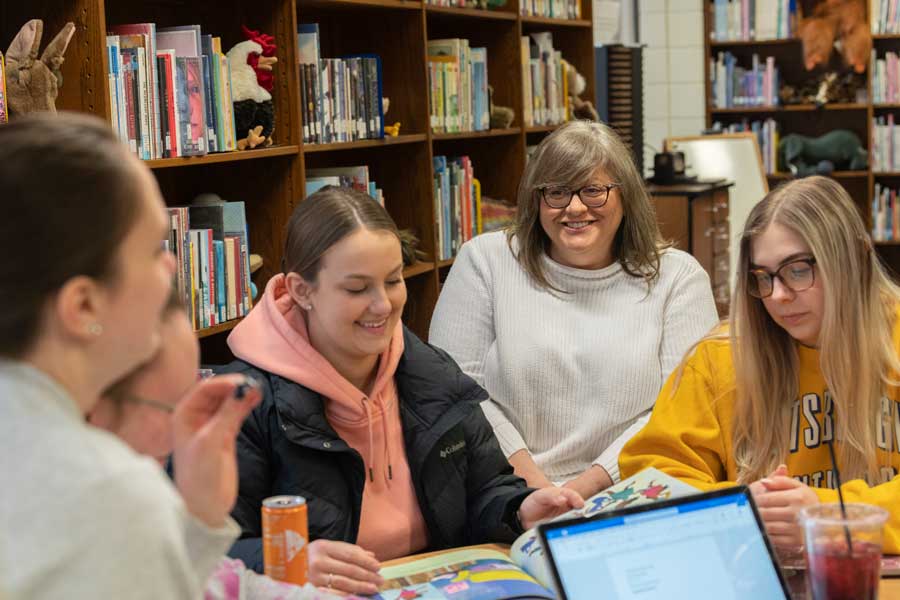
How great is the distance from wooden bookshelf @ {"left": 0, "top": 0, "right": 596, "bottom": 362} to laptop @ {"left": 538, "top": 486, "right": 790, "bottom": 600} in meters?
1.42

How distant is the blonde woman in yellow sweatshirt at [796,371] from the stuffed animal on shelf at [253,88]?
52.7 inches

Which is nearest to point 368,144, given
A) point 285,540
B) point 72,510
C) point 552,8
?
point 552,8

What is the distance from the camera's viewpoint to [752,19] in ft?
22.3

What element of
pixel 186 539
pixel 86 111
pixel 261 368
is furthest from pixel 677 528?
pixel 86 111

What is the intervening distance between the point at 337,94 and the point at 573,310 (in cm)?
104

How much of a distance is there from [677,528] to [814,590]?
15 cm

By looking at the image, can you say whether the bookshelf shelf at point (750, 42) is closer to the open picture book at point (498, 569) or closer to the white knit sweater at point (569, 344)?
the white knit sweater at point (569, 344)

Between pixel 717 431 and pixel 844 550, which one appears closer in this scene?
pixel 844 550

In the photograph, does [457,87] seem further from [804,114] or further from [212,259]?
[804,114]

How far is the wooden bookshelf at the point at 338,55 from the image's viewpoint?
2234 mm

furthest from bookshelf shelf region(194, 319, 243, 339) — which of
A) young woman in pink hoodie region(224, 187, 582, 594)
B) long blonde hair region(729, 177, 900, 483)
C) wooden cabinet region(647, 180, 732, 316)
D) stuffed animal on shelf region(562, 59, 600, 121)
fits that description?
stuffed animal on shelf region(562, 59, 600, 121)

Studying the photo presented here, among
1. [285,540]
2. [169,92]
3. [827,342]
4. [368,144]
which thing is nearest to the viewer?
[285,540]

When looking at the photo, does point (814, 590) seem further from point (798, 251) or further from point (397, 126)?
point (397, 126)

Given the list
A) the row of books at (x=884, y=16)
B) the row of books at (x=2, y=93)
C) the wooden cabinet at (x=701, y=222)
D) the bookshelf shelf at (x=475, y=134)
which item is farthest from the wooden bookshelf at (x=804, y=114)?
the row of books at (x=2, y=93)
